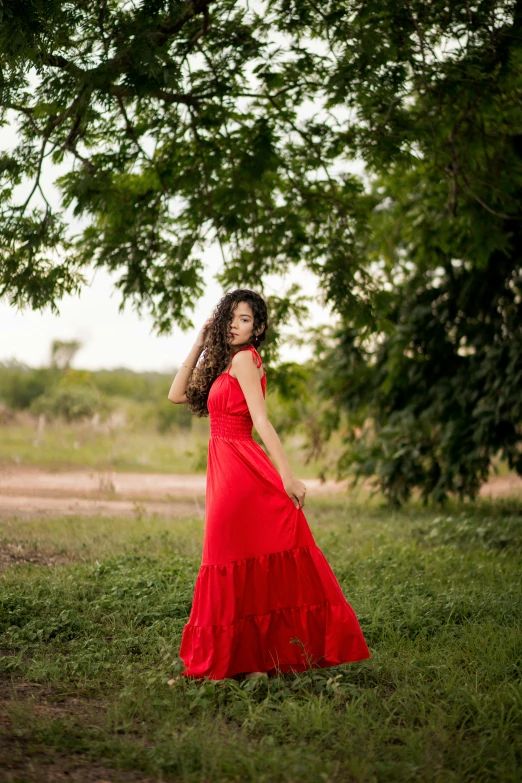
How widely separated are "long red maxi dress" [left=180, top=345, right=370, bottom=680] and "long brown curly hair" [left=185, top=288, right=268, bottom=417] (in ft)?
1.60

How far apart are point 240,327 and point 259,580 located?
1346mm

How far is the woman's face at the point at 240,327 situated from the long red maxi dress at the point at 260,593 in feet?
2.06

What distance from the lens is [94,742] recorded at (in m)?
3.18

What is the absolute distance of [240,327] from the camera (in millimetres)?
4145

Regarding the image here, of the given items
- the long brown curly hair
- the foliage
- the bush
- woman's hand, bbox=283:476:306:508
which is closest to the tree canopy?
the long brown curly hair

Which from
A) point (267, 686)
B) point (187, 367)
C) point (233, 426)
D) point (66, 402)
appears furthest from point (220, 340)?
point (66, 402)

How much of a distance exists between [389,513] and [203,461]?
3748 millimetres

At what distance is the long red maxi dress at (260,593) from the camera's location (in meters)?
3.86

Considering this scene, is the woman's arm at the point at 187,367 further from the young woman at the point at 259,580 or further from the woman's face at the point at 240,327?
the young woman at the point at 259,580

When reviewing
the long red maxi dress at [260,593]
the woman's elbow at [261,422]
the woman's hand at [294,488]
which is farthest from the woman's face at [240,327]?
the woman's hand at [294,488]

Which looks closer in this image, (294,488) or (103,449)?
(294,488)

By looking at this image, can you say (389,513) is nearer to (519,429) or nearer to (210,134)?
(519,429)

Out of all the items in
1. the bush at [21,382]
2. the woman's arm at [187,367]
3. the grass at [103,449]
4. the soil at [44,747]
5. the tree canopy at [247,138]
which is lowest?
the soil at [44,747]

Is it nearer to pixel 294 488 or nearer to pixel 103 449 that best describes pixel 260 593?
pixel 294 488
